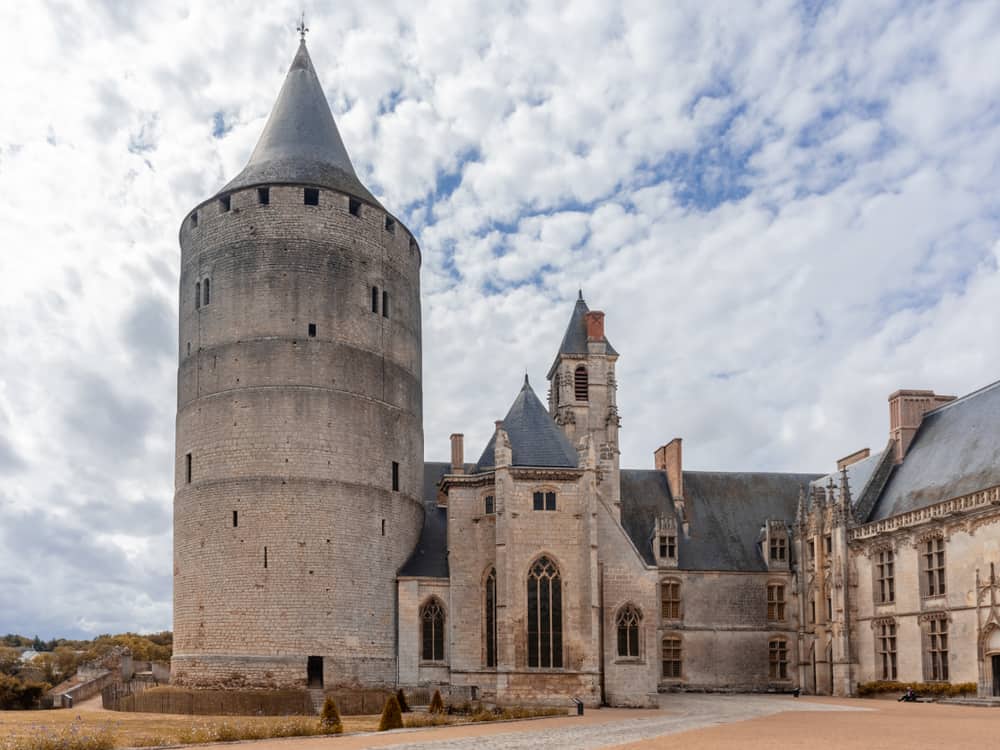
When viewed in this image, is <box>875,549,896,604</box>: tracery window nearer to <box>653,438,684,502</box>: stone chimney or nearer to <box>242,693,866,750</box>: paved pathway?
<box>242,693,866,750</box>: paved pathway

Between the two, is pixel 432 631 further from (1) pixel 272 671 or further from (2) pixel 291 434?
(2) pixel 291 434

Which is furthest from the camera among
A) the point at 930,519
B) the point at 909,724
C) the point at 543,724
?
the point at 930,519

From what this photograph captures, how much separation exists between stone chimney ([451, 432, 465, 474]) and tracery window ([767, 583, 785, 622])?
15309 millimetres

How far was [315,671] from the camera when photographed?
125 feet

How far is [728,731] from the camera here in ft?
79.6

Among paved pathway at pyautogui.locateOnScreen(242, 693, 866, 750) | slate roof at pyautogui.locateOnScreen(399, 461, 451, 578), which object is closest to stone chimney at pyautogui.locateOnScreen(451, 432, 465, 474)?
slate roof at pyautogui.locateOnScreen(399, 461, 451, 578)

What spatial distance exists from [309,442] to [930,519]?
73.8 ft

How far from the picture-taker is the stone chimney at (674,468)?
173 ft

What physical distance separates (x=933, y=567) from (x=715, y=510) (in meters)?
14.6

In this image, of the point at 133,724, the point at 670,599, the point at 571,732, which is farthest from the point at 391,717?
the point at 670,599

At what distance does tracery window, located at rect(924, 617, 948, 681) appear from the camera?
3853 cm

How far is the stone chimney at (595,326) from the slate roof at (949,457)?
50.1 ft

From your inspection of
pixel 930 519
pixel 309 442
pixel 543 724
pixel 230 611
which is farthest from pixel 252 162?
pixel 930 519

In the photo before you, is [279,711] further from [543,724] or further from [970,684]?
[970,684]
